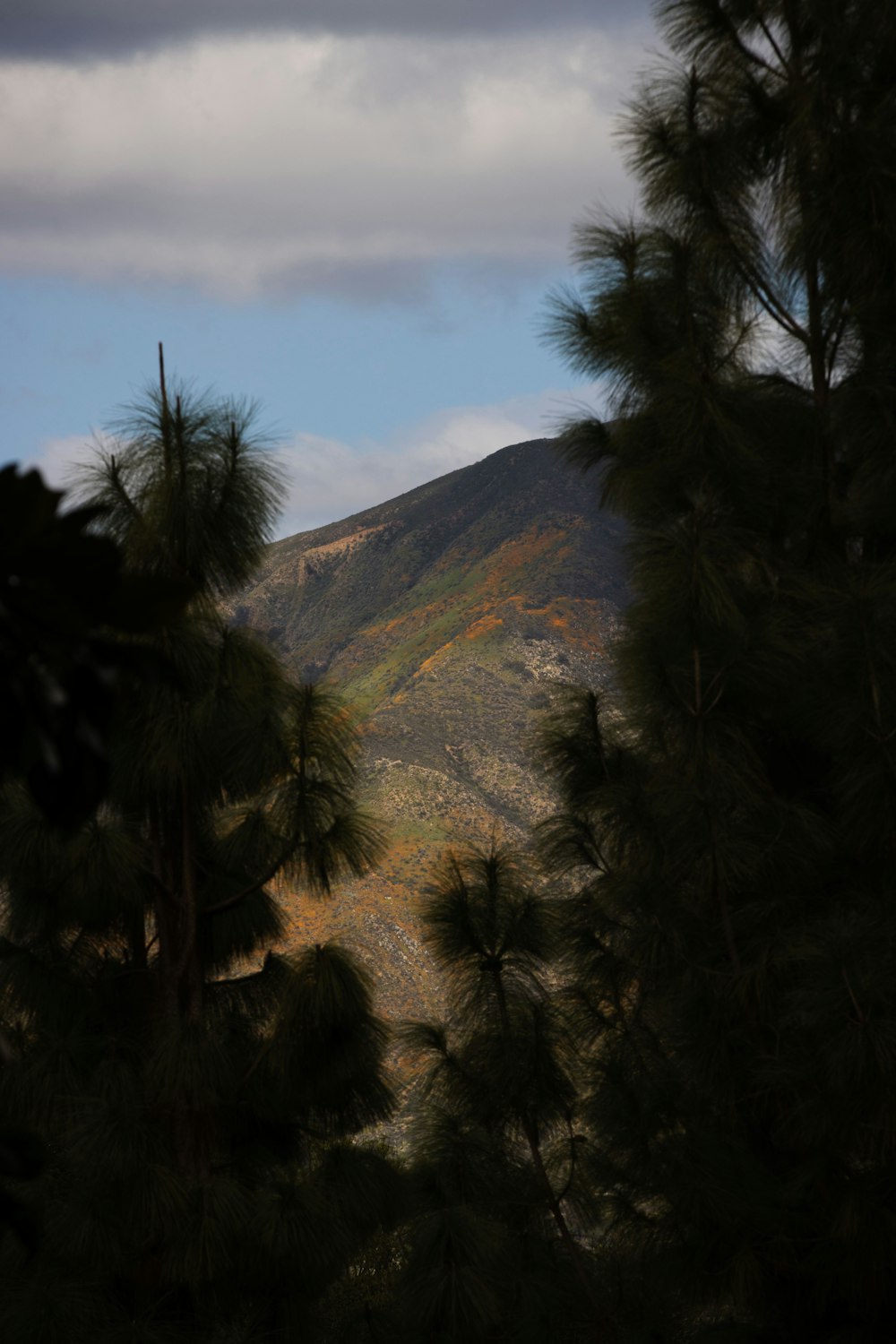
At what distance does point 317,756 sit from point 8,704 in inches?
176

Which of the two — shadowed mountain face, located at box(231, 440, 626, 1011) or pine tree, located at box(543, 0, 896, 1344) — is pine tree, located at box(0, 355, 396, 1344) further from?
shadowed mountain face, located at box(231, 440, 626, 1011)

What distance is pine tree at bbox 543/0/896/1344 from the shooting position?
512 cm

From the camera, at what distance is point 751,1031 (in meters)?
5.45

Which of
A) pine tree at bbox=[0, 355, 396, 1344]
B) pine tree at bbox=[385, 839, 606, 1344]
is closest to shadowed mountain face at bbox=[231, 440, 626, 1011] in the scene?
pine tree at bbox=[385, 839, 606, 1344]

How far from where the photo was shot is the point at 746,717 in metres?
5.73

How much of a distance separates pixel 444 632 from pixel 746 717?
46572 millimetres

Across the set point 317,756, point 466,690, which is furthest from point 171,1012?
point 466,690

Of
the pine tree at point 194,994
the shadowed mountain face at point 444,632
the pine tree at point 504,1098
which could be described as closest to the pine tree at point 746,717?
the pine tree at point 504,1098

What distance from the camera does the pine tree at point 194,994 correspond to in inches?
192

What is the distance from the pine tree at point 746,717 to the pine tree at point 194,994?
48.4 inches

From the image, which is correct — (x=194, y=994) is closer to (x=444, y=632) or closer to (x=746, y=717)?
(x=746, y=717)

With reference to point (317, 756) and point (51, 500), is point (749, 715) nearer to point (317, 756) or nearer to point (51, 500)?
point (317, 756)

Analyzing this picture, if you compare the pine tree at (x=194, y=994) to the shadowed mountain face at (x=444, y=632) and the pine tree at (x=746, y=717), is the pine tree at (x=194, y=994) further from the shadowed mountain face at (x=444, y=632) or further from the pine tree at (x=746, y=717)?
the shadowed mountain face at (x=444, y=632)

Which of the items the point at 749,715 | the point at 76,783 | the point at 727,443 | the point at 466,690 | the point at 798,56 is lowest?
the point at 466,690
